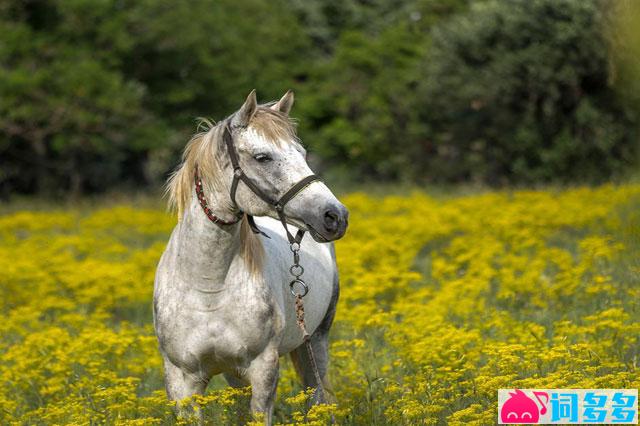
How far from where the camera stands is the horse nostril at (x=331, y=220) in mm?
4199

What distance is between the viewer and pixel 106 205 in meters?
23.0

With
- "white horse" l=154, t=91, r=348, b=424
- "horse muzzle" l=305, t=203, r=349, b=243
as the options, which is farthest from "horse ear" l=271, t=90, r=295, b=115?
"horse muzzle" l=305, t=203, r=349, b=243

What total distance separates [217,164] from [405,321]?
3.06 meters

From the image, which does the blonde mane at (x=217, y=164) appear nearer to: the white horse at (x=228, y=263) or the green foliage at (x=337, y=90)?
the white horse at (x=228, y=263)

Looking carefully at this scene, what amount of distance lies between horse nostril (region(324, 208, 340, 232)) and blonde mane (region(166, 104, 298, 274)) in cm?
51

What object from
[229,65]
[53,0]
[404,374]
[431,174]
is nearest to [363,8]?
[229,65]

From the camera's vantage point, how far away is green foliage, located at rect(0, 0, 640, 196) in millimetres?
23688

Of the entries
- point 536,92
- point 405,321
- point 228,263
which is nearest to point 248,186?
point 228,263

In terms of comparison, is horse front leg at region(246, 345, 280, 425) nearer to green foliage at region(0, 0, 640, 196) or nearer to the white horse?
the white horse

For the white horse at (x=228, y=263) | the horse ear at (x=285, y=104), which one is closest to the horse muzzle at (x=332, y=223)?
the white horse at (x=228, y=263)

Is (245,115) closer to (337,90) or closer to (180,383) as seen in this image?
(180,383)

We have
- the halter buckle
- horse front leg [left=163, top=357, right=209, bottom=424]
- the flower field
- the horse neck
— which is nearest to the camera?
the horse neck

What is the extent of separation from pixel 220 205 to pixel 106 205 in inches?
754

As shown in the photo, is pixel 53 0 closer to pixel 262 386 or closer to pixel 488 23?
pixel 488 23
